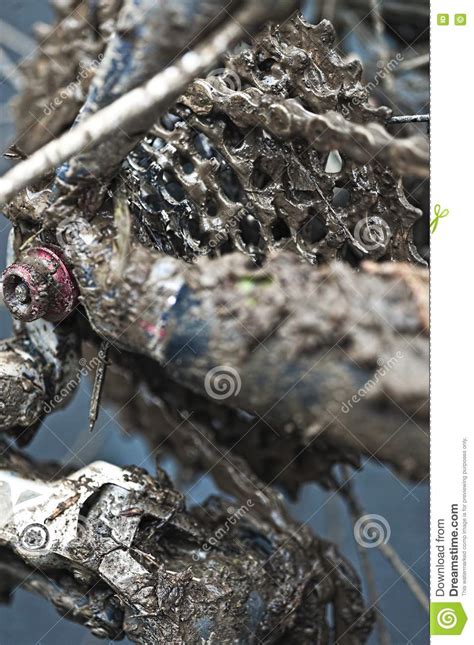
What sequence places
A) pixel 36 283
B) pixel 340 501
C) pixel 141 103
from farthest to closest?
pixel 340 501
pixel 36 283
pixel 141 103

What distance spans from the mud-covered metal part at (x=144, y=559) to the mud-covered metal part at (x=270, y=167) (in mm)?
274

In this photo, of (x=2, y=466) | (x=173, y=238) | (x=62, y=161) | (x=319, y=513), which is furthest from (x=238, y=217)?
(x=319, y=513)

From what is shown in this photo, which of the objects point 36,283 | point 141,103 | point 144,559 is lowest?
point 144,559

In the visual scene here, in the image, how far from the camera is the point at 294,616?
3.17 ft

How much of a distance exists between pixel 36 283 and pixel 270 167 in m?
0.27

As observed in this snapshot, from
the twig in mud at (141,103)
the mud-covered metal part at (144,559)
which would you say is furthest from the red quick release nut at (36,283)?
the mud-covered metal part at (144,559)

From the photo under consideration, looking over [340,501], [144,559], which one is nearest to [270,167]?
[144,559]

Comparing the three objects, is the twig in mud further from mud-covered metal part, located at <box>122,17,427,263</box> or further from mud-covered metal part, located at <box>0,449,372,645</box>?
mud-covered metal part, located at <box>0,449,372,645</box>

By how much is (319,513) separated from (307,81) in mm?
746

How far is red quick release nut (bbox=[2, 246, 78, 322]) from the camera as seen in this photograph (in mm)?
774
